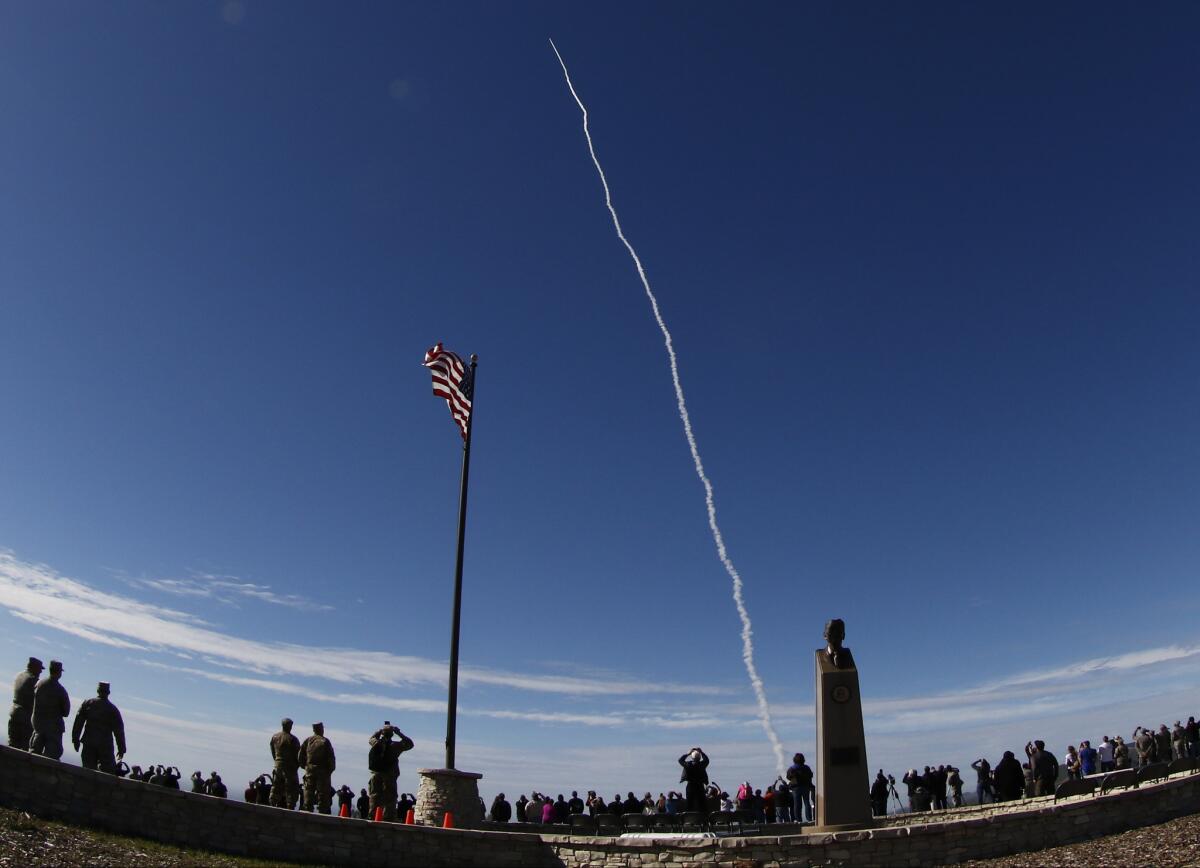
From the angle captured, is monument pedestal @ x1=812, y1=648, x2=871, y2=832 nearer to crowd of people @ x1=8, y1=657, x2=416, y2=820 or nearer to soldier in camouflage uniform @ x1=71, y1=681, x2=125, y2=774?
crowd of people @ x1=8, y1=657, x2=416, y2=820

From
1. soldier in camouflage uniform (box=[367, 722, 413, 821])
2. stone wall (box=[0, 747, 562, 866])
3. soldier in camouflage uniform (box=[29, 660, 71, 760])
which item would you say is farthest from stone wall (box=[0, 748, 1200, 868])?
soldier in camouflage uniform (box=[367, 722, 413, 821])

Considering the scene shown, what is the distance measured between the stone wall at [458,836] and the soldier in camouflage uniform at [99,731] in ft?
7.53

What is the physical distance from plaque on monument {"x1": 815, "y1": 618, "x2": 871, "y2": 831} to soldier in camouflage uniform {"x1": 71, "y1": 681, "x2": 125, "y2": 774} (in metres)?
12.0

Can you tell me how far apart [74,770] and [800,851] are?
10510 mm

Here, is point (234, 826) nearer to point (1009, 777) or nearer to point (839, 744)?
point (839, 744)

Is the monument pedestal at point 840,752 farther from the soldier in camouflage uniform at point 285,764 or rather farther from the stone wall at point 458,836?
the soldier in camouflage uniform at point 285,764

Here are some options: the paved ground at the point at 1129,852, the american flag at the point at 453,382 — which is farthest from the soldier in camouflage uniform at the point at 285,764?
the paved ground at the point at 1129,852

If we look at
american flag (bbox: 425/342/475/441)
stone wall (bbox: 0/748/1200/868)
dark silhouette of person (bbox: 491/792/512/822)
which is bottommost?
dark silhouette of person (bbox: 491/792/512/822)

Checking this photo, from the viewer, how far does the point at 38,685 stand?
13078mm

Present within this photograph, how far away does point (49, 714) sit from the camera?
12.9 m

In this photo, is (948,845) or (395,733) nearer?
(948,845)

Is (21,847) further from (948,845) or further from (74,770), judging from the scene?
(948,845)

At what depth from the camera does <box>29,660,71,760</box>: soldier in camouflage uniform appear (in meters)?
12.8

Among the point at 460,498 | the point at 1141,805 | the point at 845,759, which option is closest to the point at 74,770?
the point at 460,498
